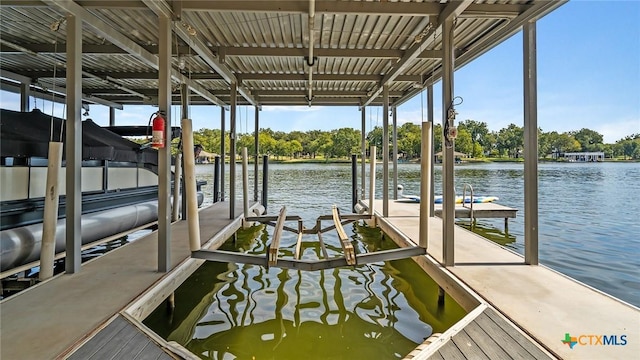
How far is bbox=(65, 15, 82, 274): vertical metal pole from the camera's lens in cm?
323

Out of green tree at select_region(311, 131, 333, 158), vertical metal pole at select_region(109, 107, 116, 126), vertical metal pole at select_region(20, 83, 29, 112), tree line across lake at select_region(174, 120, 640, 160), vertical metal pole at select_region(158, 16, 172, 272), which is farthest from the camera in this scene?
green tree at select_region(311, 131, 333, 158)

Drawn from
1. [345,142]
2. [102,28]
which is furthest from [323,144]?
[102,28]

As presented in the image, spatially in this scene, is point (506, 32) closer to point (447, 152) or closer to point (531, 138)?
point (531, 138)

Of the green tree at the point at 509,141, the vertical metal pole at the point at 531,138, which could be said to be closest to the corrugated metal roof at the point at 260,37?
the vertical metal pole at the point at 531,138

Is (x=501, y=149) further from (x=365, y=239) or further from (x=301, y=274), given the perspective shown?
(x=301, y=274)

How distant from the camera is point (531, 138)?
3520 mm

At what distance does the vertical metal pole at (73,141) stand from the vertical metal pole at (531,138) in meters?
4.51

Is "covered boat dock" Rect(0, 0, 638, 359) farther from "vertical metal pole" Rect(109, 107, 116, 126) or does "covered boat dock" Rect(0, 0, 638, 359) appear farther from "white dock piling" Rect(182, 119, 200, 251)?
"vertical metal pole" Rect(109, 107, 116, 126)

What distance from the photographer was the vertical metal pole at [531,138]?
3484 millimetres

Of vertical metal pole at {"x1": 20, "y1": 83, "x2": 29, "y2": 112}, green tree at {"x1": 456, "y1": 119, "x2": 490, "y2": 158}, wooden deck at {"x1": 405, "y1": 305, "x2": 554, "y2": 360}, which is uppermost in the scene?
green tree at {"x1": 456, "y1": 119, "x2": 490, "y2": 158}

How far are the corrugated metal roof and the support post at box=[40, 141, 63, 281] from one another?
130cm

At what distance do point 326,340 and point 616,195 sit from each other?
12860 mm

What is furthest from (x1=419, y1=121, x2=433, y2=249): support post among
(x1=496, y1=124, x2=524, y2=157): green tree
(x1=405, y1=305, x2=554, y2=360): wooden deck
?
(x1=496, y1=124, x2=524, y2=157): green tree

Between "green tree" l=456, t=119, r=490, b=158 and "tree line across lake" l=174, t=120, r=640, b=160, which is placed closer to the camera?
"tree line across lake" l=174, t=120, r=640, b=160
